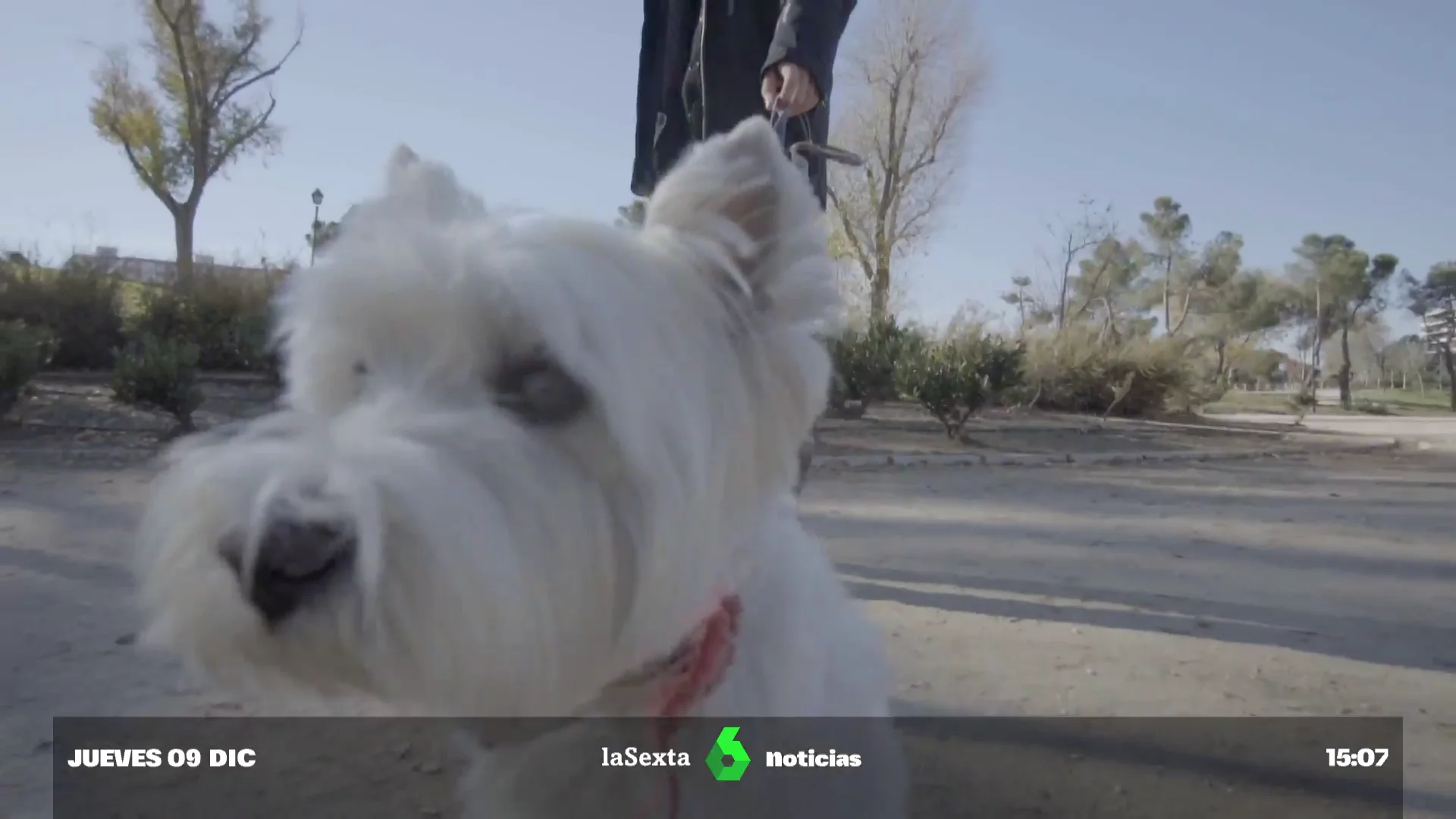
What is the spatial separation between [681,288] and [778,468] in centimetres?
38

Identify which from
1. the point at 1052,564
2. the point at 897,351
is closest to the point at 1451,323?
the point at 897,351

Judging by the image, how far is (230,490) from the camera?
1.14 m

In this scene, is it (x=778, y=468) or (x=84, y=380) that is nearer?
(x=778, y=468)

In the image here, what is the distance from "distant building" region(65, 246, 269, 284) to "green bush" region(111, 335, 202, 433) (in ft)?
23.5

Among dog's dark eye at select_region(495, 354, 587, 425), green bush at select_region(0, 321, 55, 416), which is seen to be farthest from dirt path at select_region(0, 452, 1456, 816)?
green bush at select_region(0, 321, 55, 416)

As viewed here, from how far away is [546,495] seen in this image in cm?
133

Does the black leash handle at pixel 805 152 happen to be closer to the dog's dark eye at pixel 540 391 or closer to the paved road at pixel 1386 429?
the dog's dark eye at pixel 540 391

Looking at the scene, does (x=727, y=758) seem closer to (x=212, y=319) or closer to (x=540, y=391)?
(x=540, y=391)

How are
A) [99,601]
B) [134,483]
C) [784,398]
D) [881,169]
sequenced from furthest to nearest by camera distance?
1. [881,169]
2. [134,483]
3. [99,601]
4. [784,398]

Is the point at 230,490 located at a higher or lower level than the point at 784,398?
lower

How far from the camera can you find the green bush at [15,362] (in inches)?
368

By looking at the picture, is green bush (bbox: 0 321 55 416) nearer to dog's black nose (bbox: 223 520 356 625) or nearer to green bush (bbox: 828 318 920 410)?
green bush (bbox: 828 318 920 410)

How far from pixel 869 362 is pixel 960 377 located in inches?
109

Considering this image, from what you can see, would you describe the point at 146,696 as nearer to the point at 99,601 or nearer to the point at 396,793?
the point at 396,793
